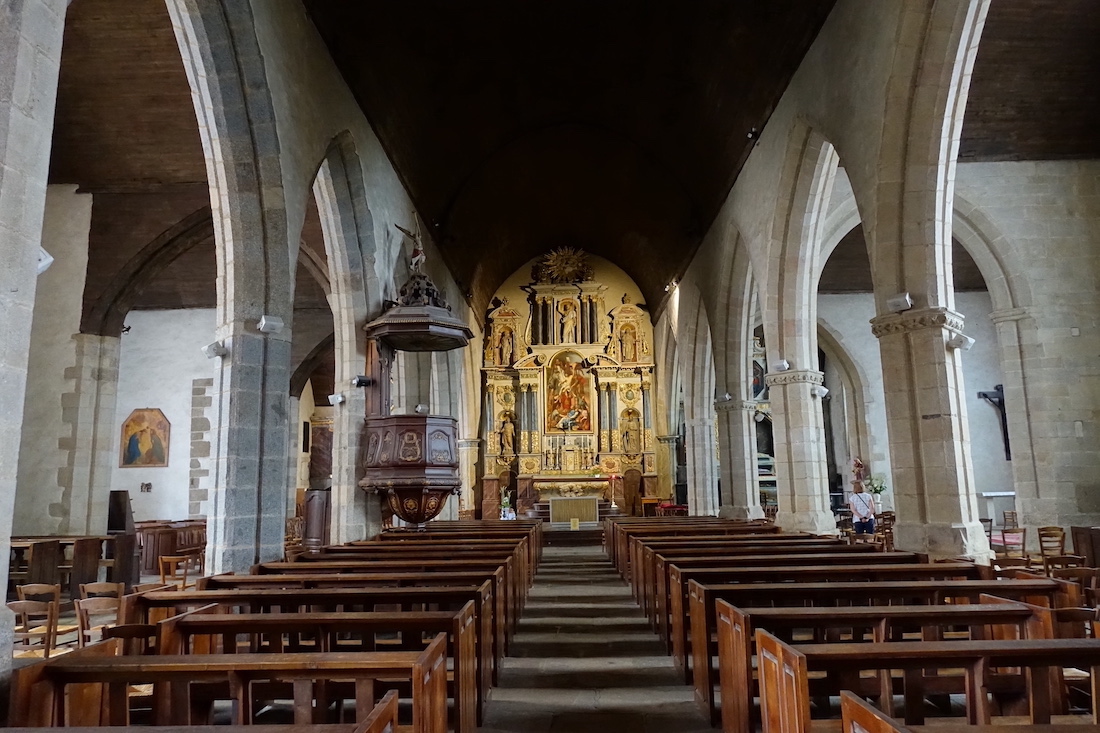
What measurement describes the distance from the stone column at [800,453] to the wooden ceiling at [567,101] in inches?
143

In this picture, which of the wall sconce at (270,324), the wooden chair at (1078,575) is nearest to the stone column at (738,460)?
the wooden chair at (1078,575)

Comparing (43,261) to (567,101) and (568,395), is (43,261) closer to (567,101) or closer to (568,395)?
(567,101)

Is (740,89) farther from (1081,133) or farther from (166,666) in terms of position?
(166,666)

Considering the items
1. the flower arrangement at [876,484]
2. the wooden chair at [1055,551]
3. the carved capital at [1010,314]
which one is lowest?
the wooden chair at [1055,551]

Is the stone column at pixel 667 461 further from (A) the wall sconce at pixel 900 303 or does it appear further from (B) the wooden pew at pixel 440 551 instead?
(A) the wall sconce at pixel 900 303

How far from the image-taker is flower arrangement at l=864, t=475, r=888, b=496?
1632 centimetres

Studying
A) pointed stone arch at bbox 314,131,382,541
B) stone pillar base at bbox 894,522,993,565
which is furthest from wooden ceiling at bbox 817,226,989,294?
pointed stone arch at bbox 314,131,382,541

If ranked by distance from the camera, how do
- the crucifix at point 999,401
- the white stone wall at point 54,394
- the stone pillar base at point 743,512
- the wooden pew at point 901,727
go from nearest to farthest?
the wooden pew at point 901,727 → the white stone wall at point 54,394 → the stone pillar base at point 743,512 → the crucifix at point 999,401

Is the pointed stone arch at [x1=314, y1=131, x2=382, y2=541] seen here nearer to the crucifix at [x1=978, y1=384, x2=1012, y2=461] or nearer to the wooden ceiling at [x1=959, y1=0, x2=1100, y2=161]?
the wooden ceiling at [x1=959, y1=0, x2=1100, y2=161]

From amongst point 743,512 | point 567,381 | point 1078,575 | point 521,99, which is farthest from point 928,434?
point 567,381

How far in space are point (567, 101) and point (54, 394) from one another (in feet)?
32.3

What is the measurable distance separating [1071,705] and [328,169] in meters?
8.80

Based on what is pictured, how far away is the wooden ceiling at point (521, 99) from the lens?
8.54 meters

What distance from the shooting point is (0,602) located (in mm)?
2791
